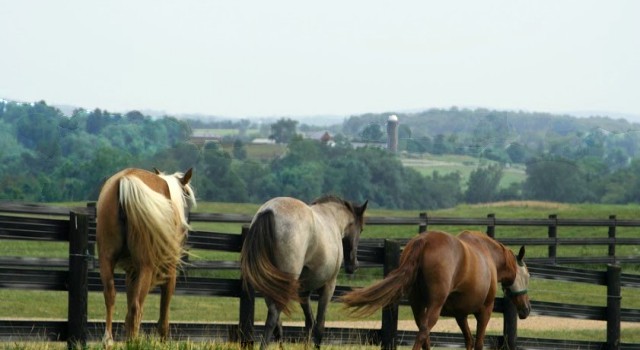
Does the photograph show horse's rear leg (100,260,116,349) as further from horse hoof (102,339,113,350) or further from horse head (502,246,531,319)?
horse head (502,246,531,319)

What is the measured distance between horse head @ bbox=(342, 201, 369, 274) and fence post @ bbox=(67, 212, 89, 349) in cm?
332

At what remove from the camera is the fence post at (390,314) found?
1234 centimetres

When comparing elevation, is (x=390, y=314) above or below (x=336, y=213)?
below

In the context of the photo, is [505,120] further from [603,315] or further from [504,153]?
[603,315]

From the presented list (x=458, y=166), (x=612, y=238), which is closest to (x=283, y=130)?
(x=458, y=166)

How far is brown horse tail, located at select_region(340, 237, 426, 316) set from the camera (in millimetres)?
11086

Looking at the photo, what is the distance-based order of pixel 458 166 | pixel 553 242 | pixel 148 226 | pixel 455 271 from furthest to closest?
pixel 458 166 → pixel 553 242 → pixel 455 271 → pixel 148 226

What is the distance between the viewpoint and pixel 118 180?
10.2 meters

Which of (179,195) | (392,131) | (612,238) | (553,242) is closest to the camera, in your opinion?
(179,195)

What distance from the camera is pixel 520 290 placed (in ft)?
42.4

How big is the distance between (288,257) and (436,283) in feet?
4.32

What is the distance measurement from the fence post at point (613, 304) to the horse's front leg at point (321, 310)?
4.19m

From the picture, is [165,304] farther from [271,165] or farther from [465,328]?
[271,165]

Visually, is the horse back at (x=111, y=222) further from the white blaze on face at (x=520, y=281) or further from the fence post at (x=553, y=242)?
the fence post at (x=553, y=242)
